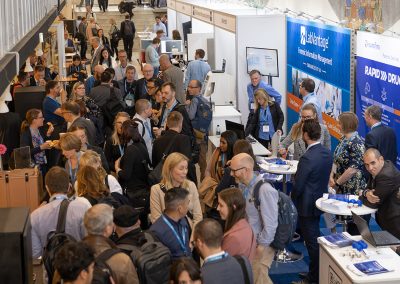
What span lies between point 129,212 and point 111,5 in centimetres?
3107

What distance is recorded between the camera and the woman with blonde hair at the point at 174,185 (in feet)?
18.8

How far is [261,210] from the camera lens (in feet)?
18.1

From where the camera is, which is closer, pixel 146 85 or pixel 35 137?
pixel 35 137

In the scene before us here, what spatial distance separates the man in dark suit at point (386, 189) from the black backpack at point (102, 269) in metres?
2.79

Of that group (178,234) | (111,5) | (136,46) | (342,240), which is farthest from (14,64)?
(111,5)

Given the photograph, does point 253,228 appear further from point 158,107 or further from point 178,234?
point 158,107

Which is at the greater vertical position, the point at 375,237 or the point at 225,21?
the point at 225,21

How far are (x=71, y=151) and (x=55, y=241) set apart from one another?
1817 millimetres

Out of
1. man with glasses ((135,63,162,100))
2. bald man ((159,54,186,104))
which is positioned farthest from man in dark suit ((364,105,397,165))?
bald man ((159,54,186,104))

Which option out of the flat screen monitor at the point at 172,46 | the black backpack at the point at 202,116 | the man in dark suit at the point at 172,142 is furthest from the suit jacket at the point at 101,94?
the flat screen monitor at the point at 172,46

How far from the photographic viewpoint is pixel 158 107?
9914 mm

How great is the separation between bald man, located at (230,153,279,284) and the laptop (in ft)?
2.26

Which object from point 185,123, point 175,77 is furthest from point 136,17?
point 185,123

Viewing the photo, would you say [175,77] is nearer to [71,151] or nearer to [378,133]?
[378,133]
